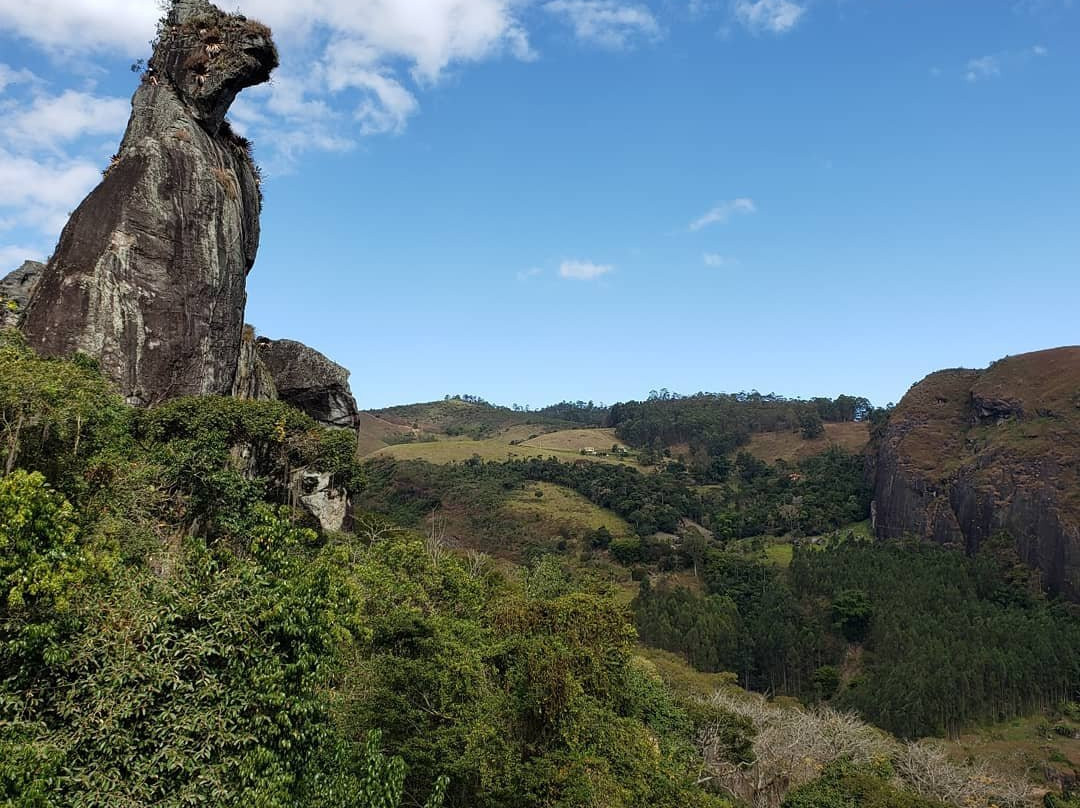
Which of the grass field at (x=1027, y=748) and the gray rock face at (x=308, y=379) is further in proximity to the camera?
the grass field at (x=1027, y=748)

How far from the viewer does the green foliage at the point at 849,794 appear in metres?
16.6

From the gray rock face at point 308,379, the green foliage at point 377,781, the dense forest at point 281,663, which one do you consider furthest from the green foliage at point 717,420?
the green foliage at point 377,781

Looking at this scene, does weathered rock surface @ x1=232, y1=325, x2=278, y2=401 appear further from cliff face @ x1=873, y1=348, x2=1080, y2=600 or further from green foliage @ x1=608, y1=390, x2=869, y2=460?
green foliage @ x1=608, y1=390, x2=869, y2=460

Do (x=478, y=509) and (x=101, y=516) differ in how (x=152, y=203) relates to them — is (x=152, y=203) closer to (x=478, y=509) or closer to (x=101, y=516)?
(x=101, y=516)

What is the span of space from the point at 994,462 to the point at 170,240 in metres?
81.5

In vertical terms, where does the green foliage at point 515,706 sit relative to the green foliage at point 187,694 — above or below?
below

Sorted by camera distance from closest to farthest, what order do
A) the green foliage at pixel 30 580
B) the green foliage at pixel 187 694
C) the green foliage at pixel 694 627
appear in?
the green foliage at pixel 30 580 → the green foliage at pixel 187 694 → the green foliage at pixel 694 627

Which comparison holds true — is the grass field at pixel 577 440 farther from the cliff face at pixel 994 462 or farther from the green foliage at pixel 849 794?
the green foliage at pixel 849 794

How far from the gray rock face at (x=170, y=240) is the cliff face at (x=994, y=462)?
2825 inches

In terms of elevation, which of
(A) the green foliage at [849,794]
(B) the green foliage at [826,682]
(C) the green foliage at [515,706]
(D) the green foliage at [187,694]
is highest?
(D) the green foliage at [187,694]

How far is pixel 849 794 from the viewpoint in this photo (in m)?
17.2

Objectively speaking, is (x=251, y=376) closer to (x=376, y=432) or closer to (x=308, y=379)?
(x=308, y=379)

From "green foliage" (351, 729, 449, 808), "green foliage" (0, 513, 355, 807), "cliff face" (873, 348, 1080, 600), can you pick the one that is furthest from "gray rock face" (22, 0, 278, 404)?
"cliff face" (873, 348, 1080, 600)

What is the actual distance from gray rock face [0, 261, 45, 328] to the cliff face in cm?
7693
